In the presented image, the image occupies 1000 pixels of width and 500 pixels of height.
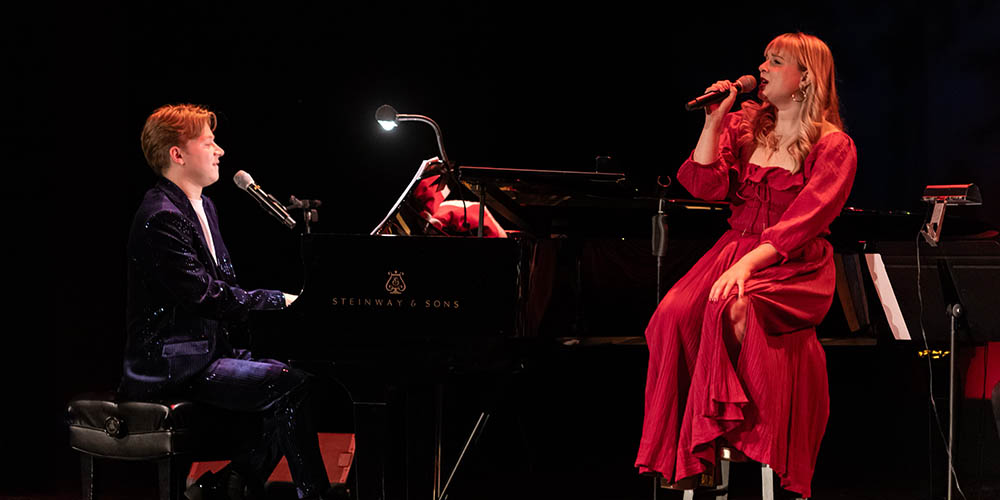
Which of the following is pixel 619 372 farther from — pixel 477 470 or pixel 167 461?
pixel 167 461

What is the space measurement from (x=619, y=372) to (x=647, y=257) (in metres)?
0.85

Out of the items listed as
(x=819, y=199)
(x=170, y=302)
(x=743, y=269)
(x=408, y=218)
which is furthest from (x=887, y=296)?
(x=170, y=302)

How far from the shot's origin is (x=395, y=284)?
278 centimetres

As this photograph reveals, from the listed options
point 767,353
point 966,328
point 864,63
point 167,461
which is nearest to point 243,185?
point 167,461

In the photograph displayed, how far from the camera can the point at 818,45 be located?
2896 millimetres

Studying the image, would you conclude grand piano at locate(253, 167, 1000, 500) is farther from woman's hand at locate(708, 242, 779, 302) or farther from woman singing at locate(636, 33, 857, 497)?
woman's hand at locate(708, 242, 779, 302)

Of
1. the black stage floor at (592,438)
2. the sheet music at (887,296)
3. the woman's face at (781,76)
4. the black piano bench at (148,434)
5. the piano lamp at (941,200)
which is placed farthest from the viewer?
the black stage floor at (592,438)

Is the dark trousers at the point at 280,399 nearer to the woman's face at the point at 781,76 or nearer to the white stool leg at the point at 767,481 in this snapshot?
the white stool leg at the point at 767,481

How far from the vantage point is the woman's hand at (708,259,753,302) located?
107 inches

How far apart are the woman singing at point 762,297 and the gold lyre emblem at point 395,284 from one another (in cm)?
79

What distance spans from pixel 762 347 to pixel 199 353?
191 centimetres

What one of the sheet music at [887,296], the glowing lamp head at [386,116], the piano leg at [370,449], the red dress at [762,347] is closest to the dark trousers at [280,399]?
the piano leg at [370,449]

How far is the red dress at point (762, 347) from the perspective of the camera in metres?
2.64

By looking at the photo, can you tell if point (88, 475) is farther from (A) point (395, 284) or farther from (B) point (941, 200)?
(B) point (941, 200)
